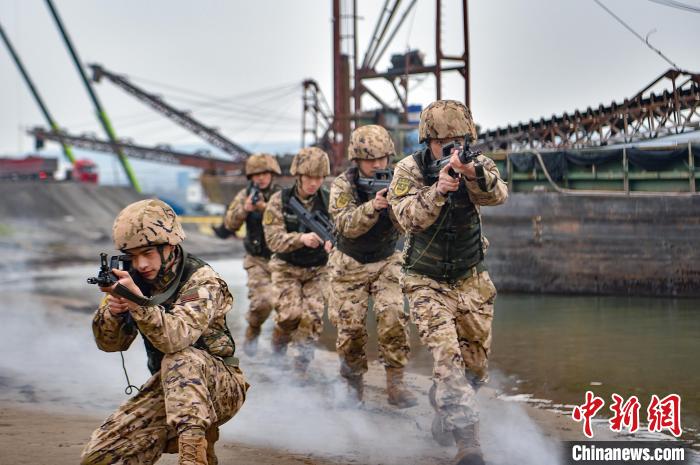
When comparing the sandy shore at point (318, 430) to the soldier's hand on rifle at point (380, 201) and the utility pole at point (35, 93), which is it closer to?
the soldier's hand on rifle at point (380, 201)

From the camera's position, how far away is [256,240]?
10.4 meters

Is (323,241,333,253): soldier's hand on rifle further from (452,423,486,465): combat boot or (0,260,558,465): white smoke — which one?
(452,423,486,465): combat boot

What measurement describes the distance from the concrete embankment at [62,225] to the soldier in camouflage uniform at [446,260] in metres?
17.6

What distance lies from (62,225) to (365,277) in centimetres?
2357

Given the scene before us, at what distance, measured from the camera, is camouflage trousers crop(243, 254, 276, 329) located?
10250 millimetres

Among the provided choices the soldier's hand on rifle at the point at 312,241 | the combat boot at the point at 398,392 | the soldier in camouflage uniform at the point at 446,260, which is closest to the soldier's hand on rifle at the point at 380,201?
the soldier in camouflage uniform at the point at 446,260

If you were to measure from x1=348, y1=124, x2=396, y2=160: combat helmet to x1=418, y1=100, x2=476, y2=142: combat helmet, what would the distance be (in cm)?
150

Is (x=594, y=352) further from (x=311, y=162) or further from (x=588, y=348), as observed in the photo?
(x=311, y=162)

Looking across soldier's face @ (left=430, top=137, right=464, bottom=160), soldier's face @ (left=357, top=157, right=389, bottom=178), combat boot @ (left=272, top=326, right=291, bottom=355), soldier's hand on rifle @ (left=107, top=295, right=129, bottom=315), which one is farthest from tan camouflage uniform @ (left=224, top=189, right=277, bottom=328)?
soldier's hand on rifle @ (left=107, top=295, right=129, bottom=315)

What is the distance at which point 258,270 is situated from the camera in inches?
408

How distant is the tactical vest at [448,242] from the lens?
6059 mm

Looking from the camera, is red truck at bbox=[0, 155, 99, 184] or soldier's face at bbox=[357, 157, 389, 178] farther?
red truck at bbox=[0, 155, 99, 184]

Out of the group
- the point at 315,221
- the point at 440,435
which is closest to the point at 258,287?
the point at 315,221

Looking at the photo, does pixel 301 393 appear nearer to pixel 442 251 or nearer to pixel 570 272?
pixel 442 251
